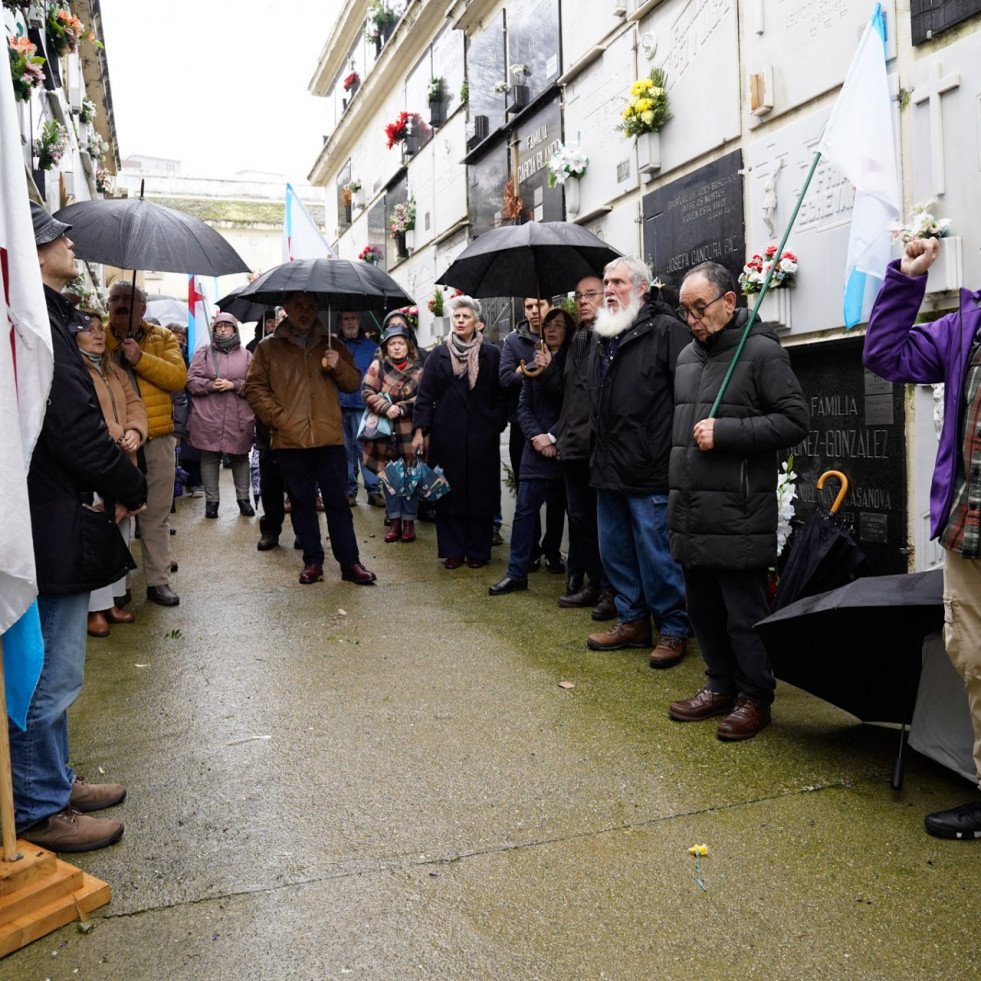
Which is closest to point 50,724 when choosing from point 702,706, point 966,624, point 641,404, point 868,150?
point 702,706

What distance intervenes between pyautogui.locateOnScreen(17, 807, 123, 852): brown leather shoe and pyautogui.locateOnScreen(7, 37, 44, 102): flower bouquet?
5.20 metres

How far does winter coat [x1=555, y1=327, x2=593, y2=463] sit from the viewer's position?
19.2 feet

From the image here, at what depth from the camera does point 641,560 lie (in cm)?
508

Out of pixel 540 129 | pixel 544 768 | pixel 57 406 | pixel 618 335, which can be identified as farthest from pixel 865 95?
pixel 540 129

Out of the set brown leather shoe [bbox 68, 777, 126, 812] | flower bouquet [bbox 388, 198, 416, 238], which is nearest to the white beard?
brown leather shoe [bbox 68, 777, 126, 812]

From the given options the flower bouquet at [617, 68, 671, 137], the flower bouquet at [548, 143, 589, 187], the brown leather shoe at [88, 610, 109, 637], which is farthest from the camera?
the flower bouquet at [548, 143, 589, 187]

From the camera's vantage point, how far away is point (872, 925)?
263 centimetres

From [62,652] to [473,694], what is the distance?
2015 mm

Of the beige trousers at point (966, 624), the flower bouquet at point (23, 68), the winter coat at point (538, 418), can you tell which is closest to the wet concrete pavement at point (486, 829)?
the beige trousers at point (966, 624)

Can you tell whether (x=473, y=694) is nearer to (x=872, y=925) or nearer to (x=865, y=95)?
(x=872, y=925)

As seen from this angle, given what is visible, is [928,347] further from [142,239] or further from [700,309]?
[142,239]

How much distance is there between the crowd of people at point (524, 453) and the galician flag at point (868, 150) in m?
0.54

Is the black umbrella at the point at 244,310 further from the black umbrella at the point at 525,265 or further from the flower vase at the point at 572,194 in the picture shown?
the black umbrella at the point at 525,265

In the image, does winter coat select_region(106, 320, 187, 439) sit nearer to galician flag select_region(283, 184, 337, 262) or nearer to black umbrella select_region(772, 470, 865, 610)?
galician flag select_region(283, 184, 337, 262)
